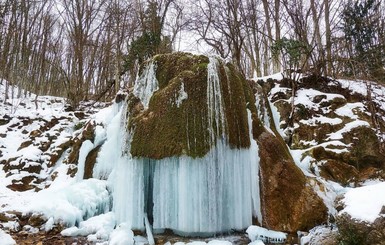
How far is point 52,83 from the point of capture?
24.9 meters

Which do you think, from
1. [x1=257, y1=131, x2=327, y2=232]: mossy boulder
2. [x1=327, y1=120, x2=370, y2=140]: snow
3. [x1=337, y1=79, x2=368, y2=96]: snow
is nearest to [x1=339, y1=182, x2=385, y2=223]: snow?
[x1=257, y1=131, x2=327, y2=232]: mossy boulder

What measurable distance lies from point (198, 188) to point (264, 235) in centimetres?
133

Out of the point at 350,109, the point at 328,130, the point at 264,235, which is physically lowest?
the point at 264,235

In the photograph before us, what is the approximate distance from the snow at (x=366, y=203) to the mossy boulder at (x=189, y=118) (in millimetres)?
2003

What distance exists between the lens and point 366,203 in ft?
13.4

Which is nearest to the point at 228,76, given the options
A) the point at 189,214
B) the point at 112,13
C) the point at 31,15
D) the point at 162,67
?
the point at 162,67

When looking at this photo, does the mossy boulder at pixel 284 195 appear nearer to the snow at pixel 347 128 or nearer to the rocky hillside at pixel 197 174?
the rocky hillside at pixel 197 174

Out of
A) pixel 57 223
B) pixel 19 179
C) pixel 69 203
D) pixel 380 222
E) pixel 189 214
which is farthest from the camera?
pixel 19 179

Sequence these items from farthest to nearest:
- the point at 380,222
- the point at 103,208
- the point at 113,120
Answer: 1. the point at 113,120
2. the point at 103,208
3. the point at 380,222

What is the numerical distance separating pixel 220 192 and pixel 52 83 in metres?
23.2

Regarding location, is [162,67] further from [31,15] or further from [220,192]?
[31,15]

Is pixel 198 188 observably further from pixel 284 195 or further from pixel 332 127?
pixel 332 127

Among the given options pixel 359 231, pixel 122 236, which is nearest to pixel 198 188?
pixel 122 236

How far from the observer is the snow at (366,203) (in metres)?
3.87
